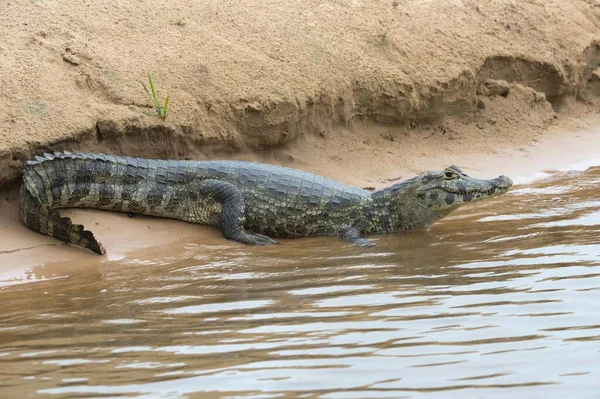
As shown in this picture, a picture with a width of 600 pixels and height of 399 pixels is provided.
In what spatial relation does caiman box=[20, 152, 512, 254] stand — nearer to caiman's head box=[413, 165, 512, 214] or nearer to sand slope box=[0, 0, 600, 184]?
caiman's head box=[413, 165, 512, 214]

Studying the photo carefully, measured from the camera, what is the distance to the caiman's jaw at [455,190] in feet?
25.0

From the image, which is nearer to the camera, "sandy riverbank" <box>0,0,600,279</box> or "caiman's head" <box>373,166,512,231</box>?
"sandy riverbank" <box>0,0,600,279</box>

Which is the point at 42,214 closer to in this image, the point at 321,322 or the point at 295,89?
the point at 321,322

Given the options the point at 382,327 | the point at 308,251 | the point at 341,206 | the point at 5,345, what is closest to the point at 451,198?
the point at 341,206

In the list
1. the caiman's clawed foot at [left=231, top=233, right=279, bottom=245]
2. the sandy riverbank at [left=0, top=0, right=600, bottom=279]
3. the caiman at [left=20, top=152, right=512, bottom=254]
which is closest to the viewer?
the caiman at [left=20, top=152, right=512, bottom=254]

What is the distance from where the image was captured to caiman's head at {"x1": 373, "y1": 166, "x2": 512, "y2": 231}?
7.63 m

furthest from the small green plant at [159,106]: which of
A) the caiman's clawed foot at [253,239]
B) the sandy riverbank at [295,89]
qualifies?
the caiman's clawed foot at [253,239]

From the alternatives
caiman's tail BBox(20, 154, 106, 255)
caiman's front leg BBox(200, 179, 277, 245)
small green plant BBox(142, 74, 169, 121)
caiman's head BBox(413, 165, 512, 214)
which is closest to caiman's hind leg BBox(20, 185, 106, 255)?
caiman's tail BBox(20, 154, 106, 255)

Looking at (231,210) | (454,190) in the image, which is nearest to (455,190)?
(454,190)

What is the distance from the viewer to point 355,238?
7336 mm

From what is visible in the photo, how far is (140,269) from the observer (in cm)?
630

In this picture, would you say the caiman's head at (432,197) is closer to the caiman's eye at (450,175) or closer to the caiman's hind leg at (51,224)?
the caiman's eye at (450,175)

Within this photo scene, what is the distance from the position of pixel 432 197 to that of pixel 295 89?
1841 millimetres

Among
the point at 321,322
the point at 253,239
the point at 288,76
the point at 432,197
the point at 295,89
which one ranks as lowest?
the point at 321,322
